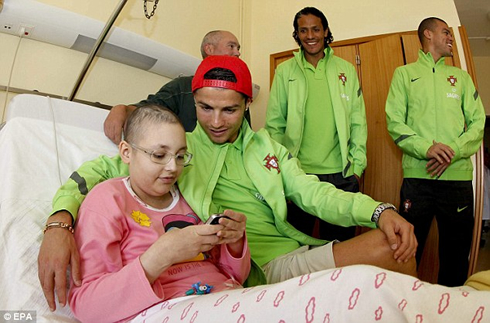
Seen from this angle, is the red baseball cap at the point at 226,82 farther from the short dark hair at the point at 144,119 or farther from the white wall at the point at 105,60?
the white wall at the point at 105,60

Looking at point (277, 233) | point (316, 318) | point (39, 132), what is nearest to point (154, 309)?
point (316, 318)

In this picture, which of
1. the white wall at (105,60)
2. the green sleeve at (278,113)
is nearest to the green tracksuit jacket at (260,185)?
the green sleeve at (278,113)

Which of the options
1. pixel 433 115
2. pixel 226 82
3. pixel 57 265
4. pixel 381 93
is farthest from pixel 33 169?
pixel 381 93

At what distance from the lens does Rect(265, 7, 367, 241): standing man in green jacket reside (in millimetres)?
2225

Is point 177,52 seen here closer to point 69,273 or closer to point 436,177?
point 436,177

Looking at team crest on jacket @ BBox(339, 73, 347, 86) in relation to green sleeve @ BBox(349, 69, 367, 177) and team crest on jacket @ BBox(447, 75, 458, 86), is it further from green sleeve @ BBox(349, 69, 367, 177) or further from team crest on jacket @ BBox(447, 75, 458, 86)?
team crest on jacket @ BBox(447, 75, 458, 86)

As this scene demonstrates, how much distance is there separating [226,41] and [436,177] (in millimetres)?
1414

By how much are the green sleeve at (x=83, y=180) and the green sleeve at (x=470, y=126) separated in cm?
184

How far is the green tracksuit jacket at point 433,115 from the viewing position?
7.68 ft

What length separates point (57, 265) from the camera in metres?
0.92

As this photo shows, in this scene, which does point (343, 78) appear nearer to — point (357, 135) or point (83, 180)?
point (357, 135)

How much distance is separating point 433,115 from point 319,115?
0.68 metres

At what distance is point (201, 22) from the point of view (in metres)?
3.24

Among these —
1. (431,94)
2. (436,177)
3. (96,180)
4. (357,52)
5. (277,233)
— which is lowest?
(277,233)
